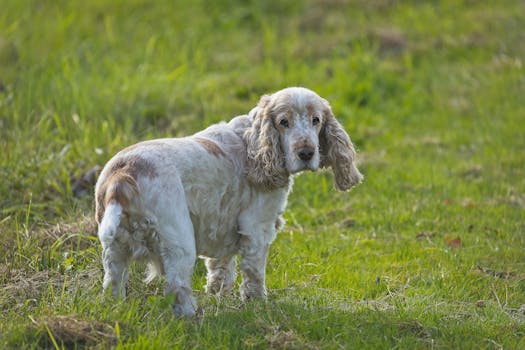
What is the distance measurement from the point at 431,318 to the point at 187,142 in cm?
199

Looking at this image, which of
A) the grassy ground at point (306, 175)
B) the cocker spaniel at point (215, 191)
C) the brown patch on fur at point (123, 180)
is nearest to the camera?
the brown patch on fur at point (123, 180)

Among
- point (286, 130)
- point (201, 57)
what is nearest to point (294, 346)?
point (286, 130)

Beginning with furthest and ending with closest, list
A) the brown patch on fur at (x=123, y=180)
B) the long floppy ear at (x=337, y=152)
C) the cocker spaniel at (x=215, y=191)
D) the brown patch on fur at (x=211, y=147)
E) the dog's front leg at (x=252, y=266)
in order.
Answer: the long floppy ear at (x=337, y=152) → the dog's front leg at (x=252, y=266) → the brown patch on fur at (x=211, y=147) → the cocker spaniel at (x=215, y=191) → the brown patch on fur at (x=123, y=180)

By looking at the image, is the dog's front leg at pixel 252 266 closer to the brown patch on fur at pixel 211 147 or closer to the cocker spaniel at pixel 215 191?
the cocker spaniel at pixel 215 191

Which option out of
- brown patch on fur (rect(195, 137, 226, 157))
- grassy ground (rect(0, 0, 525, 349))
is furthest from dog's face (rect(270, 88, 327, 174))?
grassy ground (rect(0, 0, 525, 349))

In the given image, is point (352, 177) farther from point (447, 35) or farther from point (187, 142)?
point (447, 35)

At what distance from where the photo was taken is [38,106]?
32.8ft

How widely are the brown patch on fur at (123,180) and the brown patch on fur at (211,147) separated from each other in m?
0.59

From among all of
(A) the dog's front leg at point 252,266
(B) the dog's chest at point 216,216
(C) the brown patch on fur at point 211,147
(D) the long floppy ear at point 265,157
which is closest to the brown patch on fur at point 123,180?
(B) the dog's chest at point 216,216

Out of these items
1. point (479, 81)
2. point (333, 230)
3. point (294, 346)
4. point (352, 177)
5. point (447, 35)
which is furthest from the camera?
point (447, 35)

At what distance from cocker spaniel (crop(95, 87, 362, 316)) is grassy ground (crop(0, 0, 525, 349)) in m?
0.28

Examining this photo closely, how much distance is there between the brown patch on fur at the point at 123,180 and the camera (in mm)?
5121

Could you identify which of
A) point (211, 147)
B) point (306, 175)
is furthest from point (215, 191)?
point (306, 175)

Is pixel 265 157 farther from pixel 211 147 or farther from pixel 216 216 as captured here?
pixel 216 216
